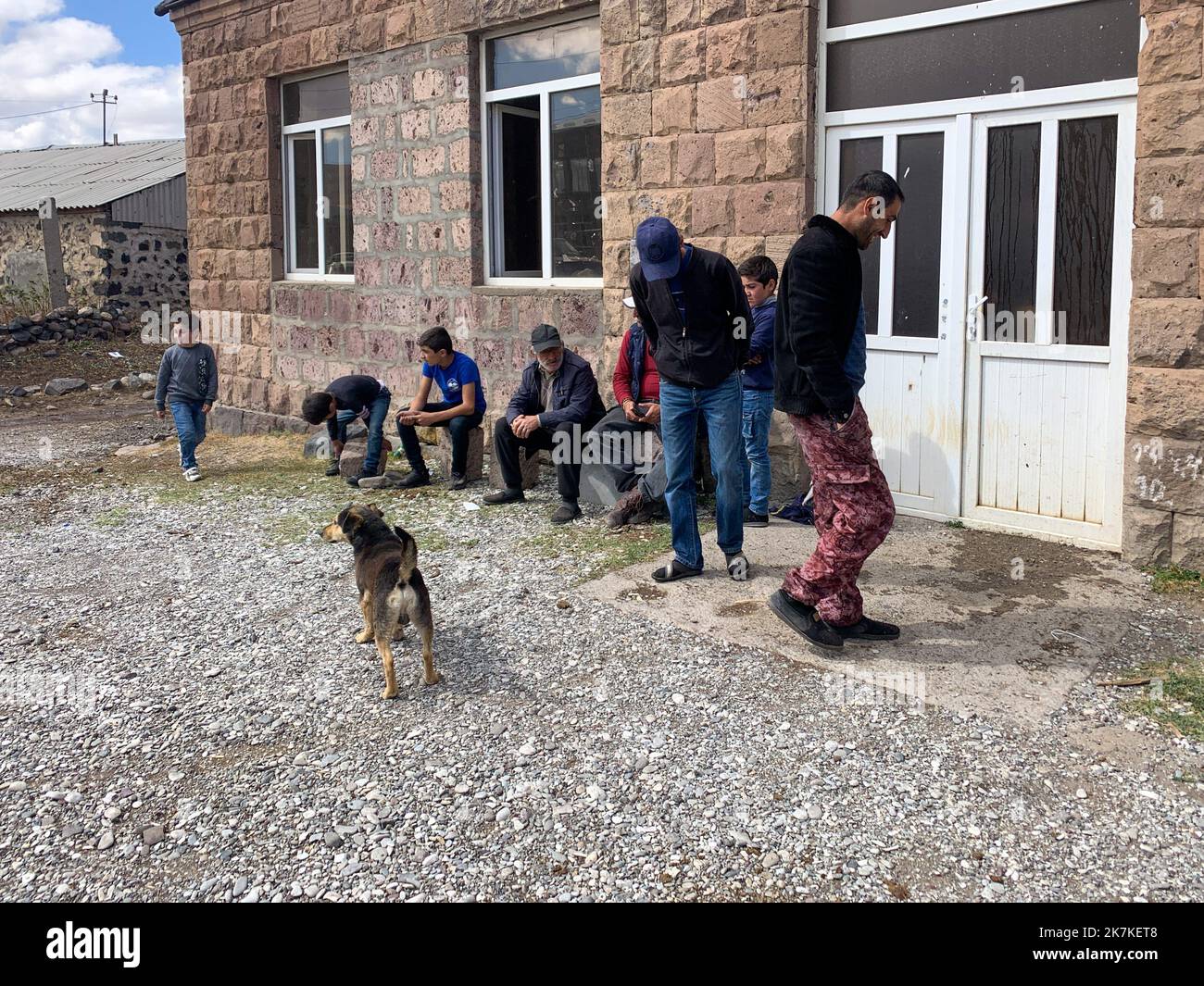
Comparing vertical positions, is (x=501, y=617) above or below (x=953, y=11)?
below

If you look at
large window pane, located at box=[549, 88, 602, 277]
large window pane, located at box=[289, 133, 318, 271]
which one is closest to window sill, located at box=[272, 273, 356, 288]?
large window pane, located at box=[289, 133, 318, 271]

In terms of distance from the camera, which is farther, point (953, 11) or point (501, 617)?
point (953, 11)

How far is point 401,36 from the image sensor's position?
9523mm

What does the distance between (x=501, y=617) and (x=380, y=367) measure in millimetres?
5378

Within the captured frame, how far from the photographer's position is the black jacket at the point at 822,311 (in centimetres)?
432

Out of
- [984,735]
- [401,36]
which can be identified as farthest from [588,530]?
[401,36]

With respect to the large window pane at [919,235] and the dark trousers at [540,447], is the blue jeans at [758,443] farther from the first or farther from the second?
the dark trousers at [540,447]

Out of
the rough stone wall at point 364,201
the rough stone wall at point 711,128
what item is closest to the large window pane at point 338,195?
the rough stone wall at point 364,201

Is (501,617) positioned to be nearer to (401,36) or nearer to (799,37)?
(799,37)

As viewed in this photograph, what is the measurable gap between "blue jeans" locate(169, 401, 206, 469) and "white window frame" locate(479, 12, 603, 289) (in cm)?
287

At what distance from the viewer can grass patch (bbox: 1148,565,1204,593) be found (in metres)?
5.25

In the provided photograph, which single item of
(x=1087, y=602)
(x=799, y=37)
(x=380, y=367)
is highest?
(x=799, y=37)

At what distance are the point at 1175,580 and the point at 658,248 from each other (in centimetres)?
303

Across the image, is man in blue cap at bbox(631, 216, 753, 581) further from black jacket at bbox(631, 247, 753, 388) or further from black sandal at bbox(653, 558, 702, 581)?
black sandal at bbox(653, 558, 702, 581)
